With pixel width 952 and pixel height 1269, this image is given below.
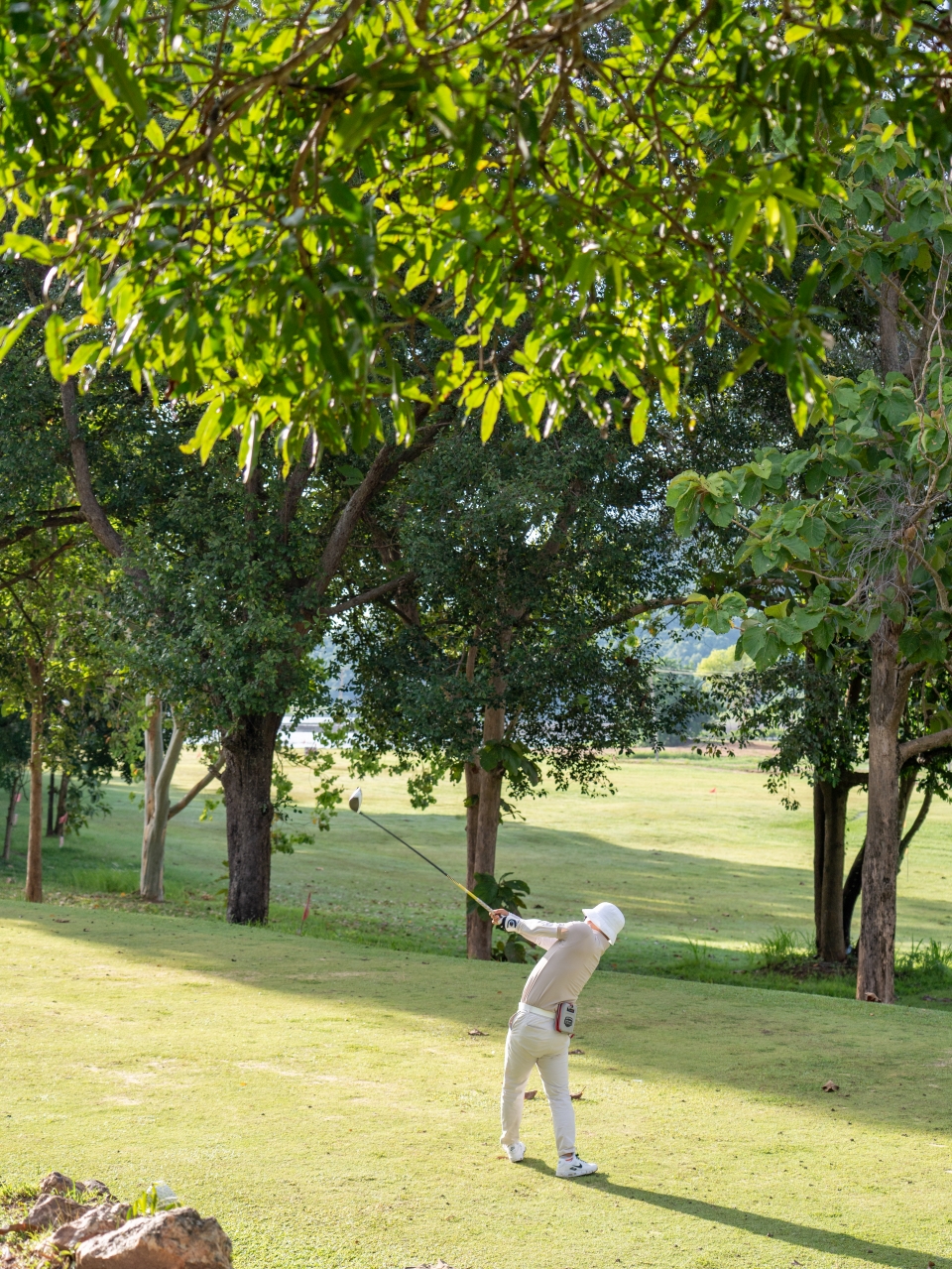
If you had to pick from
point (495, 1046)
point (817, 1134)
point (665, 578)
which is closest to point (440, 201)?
point (817, 1134)

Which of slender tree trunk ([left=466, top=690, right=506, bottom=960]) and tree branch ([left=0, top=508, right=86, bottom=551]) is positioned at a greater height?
tree branch ([left=0, top=508, right=86, bottom=551])

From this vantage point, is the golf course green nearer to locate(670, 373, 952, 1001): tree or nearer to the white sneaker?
the white sneaker

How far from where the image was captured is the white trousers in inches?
263

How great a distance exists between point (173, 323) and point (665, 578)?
1231cm

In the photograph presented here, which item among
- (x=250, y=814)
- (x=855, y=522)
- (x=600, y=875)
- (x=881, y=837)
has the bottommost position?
(x=600, y=875)

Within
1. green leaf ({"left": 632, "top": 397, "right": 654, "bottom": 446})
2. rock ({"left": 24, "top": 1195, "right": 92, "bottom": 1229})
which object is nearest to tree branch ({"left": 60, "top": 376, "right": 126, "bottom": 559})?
rock ({"left": 24, "top": 1195, "right": 92, "bottom": 1229})

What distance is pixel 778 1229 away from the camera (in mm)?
5805

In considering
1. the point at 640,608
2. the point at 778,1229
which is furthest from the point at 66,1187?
the point at 640,608

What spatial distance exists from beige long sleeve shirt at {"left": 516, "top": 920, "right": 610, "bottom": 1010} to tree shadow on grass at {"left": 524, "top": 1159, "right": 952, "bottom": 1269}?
0.89 m

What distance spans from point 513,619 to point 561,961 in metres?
8.47

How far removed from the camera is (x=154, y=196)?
14.5ft

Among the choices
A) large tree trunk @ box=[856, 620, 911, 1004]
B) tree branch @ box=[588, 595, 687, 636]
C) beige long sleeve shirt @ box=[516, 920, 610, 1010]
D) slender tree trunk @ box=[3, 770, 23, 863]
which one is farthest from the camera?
slender tree trunk @ box=[3, 770, 23, 863]

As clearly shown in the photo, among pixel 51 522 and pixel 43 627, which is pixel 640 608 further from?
pixel 43 627

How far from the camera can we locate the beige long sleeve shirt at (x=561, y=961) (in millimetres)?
6828
